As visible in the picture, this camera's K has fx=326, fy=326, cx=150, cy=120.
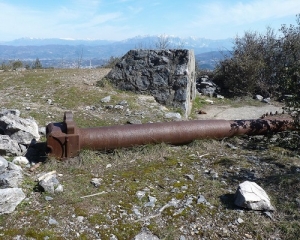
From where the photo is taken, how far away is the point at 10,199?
3.60 metres

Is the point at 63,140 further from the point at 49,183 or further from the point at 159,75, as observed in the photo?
the point at 159,75

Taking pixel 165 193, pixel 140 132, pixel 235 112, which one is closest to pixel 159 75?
pixel 235 112

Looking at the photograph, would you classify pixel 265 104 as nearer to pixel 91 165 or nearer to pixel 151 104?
pixel 151 104

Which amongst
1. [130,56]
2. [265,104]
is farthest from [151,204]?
[265,104]

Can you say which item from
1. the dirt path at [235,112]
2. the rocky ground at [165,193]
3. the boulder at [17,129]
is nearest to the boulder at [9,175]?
the rocky ground at [165,193]

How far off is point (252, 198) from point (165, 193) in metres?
1.06

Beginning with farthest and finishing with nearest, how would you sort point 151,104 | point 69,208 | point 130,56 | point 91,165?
point 130,56 → point 151,104 → point 91,165 → point 69,208

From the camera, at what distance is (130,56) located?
10586 millimetres

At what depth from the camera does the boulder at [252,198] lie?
367 cm

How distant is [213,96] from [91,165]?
9.21 meters

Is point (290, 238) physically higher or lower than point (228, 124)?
lower

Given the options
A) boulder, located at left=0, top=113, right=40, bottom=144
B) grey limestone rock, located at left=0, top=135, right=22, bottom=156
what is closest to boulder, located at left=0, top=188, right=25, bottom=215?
grey limestone rock, located at left=0, top=135, right=22, bottom=156

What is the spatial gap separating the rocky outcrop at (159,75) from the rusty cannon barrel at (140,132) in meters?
3.12

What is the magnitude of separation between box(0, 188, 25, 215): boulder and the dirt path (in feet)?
22.5
